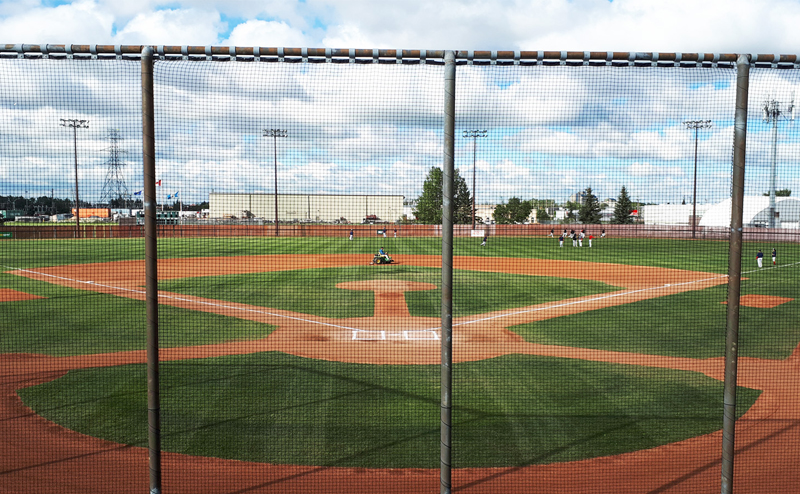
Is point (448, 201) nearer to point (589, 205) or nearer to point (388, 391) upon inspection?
point (589, 205)

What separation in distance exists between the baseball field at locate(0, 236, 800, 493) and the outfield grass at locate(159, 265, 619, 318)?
0.20 metres

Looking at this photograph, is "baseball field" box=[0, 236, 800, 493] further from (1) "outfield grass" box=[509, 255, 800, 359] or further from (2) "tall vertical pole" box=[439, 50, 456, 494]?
(2) "tall vertical pole" box=[439, 50, 456, 494]

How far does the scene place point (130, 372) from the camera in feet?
33.2

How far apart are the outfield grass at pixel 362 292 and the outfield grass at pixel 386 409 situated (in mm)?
6169

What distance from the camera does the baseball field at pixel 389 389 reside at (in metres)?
6.50

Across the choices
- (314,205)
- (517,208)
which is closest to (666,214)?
(517,208)

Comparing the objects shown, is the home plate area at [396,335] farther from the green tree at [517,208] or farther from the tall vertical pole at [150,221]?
the tall vertical pole at [150,221]

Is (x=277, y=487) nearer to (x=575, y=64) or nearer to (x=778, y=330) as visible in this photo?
(x=575, y=64)

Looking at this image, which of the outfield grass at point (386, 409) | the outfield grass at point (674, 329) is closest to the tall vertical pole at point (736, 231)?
the outfield grass at point (386, 409)

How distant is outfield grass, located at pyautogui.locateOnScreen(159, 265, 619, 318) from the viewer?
57.6ft

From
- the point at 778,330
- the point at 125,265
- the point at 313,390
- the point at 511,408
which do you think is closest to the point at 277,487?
the point at 313,390

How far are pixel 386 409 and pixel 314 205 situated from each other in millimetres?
3845

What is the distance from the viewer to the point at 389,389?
930cm

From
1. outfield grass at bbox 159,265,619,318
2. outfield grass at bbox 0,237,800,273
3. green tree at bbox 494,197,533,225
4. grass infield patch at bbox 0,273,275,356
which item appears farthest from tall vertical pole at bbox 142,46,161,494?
outfield grass at bbox 0,237,800,273
